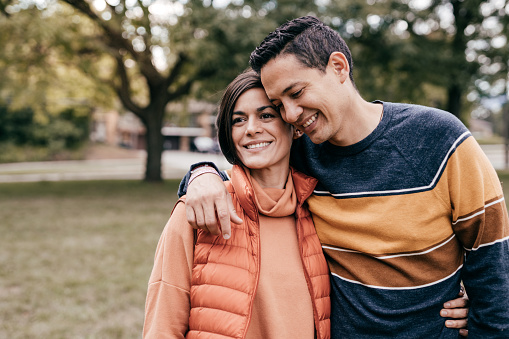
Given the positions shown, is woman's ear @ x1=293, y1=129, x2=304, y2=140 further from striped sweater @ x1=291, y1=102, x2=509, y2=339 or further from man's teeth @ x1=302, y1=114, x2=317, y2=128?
striped sweater @ x1=291, y1=102, x2=509, y2=339

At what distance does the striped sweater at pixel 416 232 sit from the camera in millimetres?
1686

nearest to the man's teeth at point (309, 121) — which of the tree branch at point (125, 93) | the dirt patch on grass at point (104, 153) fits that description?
the tree branch at point (125, 93)

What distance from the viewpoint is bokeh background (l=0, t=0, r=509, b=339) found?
4949 millimetres

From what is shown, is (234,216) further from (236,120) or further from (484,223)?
(484,223)

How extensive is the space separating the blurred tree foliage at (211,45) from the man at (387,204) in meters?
7.67

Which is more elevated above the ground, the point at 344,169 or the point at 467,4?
the point at 467,4

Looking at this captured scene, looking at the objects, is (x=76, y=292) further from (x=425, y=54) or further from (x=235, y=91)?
(x=425, y=54)

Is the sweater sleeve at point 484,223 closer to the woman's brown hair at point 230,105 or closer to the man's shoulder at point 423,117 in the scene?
the man's shoulder at point 423,117

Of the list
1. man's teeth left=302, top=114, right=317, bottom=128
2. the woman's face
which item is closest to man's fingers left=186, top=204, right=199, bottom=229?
the woman's face

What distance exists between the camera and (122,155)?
36406 millimetres

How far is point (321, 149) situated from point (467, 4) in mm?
16487

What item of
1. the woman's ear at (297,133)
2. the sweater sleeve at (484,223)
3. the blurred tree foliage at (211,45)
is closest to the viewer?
the sweater sleeve at (484,223)

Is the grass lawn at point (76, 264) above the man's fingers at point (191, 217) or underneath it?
underneath

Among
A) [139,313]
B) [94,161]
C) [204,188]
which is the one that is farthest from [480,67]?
[94,161]
